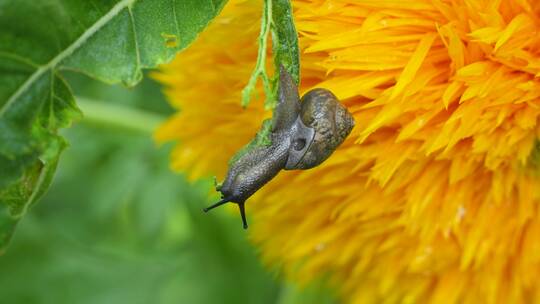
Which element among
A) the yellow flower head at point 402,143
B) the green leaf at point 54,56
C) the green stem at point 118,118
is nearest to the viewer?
the green leaf at point 54,56

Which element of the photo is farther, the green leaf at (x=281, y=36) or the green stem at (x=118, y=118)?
the green stem at (x=118, y=118)

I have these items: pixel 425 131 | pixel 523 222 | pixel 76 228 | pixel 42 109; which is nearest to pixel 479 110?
pixel 425 131

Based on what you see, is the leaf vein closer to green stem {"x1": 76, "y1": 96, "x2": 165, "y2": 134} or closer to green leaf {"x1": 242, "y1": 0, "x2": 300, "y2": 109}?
green leaf {"x1": 242, "y1": 0, "x2": 300, "y2": 109}

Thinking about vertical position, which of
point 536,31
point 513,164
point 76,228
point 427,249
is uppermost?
point 536,31

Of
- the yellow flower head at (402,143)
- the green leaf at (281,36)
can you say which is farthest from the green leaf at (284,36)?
the yellow flower head at (402,143)

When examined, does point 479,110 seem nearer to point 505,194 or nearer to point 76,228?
point 505,194

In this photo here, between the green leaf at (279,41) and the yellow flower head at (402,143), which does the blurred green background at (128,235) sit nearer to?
the yellow flower head at (402,143)
